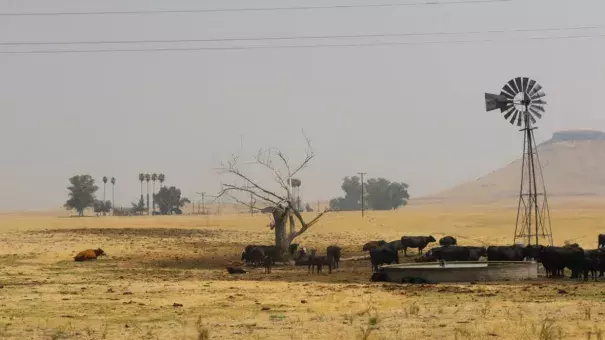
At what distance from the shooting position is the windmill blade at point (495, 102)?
1448 inches

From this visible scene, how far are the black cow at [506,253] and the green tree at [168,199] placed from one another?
126m

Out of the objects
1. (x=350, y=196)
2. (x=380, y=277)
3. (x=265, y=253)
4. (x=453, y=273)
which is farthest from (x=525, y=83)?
(x=350, y=196)

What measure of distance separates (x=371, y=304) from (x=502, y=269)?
296 inches

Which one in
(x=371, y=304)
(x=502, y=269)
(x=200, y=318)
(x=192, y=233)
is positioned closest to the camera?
(x=200, y=318)

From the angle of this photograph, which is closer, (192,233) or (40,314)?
(40,314)

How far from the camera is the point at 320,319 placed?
53.9 ft

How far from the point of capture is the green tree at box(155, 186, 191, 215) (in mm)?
153637

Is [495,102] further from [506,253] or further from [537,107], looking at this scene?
[506,253]

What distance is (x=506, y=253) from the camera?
31078 mm

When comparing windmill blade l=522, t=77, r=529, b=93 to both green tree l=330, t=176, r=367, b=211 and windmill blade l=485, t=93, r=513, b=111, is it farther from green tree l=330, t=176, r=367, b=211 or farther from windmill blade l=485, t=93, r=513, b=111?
green tree l=330, t=176, r=367, b=211

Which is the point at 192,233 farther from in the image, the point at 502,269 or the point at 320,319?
the point at 320,319

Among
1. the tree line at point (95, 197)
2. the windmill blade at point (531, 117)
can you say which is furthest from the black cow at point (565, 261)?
the tree line at point (95, 197)

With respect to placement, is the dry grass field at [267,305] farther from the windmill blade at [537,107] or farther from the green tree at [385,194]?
the green tree at [385,194]

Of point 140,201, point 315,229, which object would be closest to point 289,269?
point 315,229
